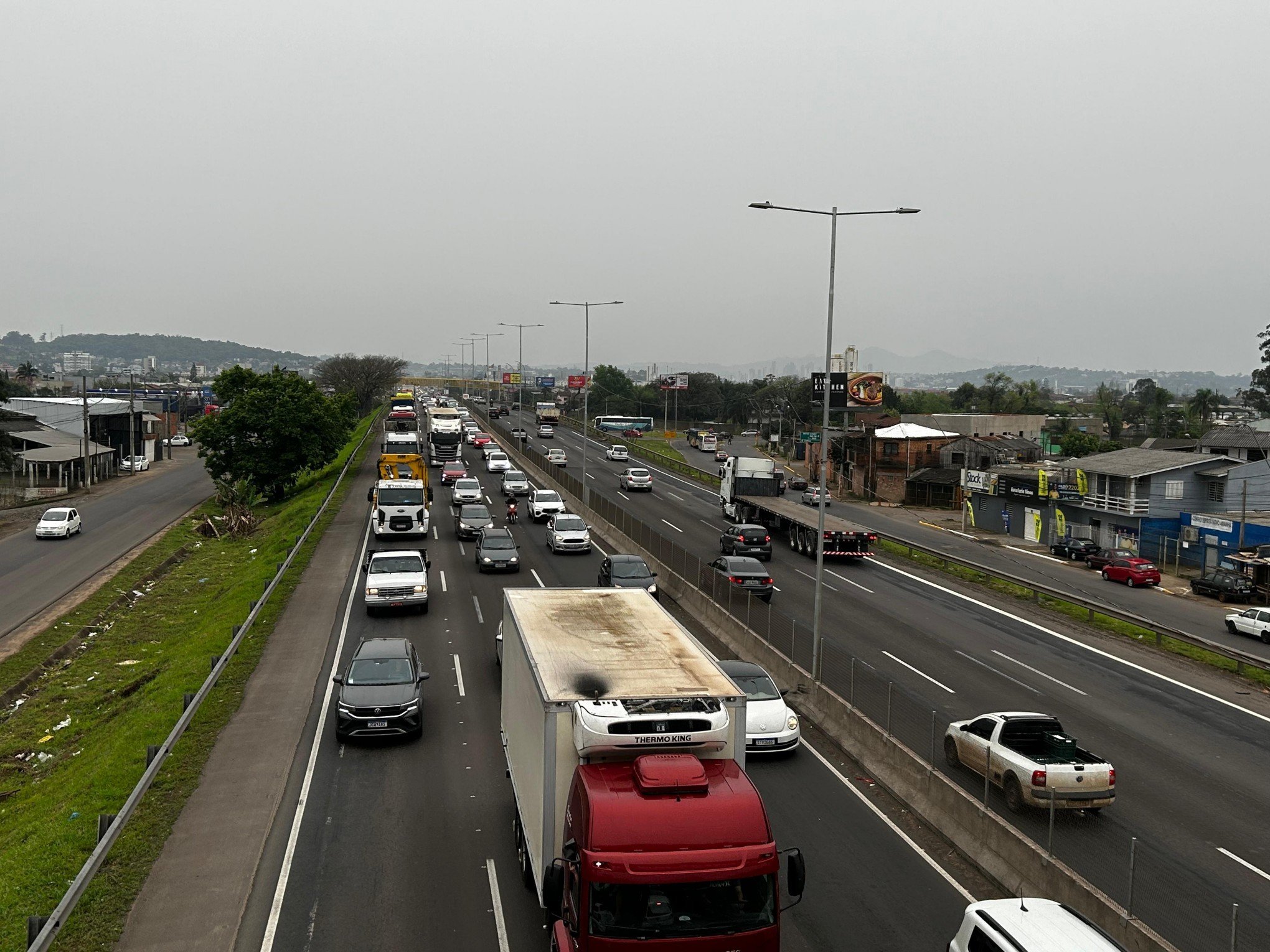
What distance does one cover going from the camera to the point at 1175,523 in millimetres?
51000

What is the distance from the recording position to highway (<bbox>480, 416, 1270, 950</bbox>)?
12.3 metres

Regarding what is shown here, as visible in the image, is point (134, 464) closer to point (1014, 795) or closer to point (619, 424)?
point (619, 424)

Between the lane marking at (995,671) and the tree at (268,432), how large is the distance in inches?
1800

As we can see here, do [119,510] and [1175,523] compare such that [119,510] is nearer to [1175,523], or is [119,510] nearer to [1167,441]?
[1175,523]

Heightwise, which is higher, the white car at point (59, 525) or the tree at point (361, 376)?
the tree at point (361, 376)

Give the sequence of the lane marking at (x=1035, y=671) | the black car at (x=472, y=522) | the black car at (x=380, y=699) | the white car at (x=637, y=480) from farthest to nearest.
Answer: the white car at (x=637, y=480)
the black car at (x=472, y=522)
the lane marking at (x=1035, y=671)
the black car at (x=380, y=699)

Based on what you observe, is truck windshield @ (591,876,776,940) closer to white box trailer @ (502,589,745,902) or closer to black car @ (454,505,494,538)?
white box trailer @ (502,589,745,902)

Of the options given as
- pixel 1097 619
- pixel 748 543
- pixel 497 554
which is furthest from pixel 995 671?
pixel 497 554

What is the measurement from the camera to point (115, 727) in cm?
2119

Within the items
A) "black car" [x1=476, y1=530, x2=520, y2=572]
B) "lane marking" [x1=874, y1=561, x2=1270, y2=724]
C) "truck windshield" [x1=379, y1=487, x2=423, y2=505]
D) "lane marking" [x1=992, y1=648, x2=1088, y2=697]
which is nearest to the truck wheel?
"lane marking" [x1=992, y1=648, x2=1088, y2=697]

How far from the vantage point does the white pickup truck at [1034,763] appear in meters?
14.7

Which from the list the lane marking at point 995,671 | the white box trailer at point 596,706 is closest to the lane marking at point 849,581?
the lane marking at point 995,671

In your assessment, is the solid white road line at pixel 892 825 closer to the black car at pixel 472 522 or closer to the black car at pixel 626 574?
the black car at pixel 626 574

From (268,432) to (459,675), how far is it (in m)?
43.0
